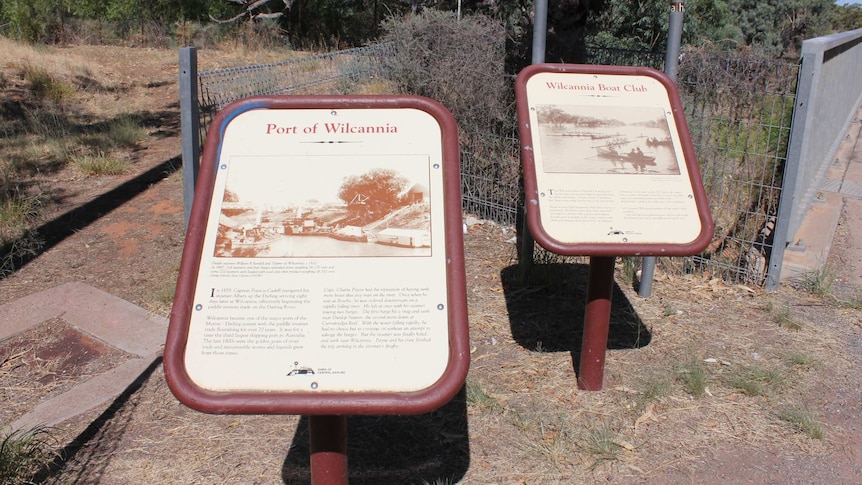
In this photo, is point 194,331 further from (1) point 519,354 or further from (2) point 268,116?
(1) point 519,354

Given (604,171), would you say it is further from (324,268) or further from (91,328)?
(91,328)

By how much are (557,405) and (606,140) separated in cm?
137

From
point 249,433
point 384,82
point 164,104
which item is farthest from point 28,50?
A: point 249,433

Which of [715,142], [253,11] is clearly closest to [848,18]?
[253,11]

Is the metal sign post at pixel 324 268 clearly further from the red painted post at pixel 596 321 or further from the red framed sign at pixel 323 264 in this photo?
the red painted post at pixel 596 321

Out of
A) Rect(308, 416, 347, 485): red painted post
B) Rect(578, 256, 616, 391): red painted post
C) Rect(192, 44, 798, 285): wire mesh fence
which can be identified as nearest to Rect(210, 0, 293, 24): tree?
Rect(192, 44, 798, 285): wire mesh fence

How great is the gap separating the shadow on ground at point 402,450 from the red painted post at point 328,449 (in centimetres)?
80

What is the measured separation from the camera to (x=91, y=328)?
15.2 feet

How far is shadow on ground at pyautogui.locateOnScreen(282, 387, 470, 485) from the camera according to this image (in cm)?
323

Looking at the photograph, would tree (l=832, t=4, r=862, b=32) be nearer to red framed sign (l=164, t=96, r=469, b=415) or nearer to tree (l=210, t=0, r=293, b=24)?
tree (l=210, t=0, r=293, b=24)

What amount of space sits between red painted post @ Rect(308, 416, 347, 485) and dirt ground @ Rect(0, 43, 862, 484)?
34.3 inches

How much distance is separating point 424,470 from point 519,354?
126cm

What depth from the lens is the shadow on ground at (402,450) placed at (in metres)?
3.23

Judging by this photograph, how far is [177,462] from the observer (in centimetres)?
327
